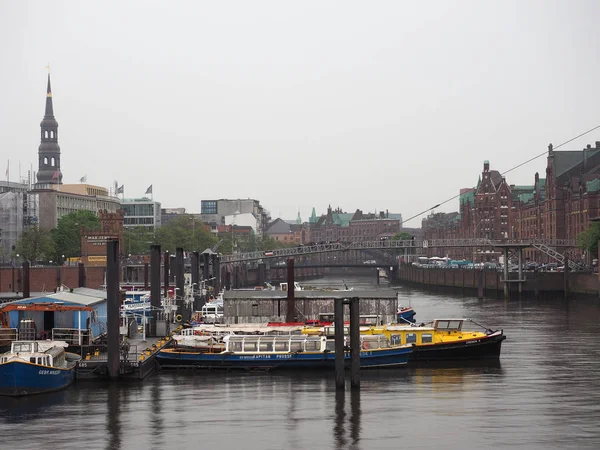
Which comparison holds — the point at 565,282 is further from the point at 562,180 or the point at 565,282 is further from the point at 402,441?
the point at 402,441

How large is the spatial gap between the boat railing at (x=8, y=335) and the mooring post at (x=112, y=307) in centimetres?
880

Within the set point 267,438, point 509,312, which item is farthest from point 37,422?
point 509,312

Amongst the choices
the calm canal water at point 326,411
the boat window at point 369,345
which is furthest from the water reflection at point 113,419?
the boat window at point 369,345

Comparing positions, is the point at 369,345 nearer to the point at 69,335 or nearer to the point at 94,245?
the point at 69,335

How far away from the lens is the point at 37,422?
44938mm

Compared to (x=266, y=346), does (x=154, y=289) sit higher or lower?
higher

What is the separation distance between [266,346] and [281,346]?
0.99 m

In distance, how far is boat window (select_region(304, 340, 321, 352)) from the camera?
59719mm

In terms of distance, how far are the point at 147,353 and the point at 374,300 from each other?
63.5ft

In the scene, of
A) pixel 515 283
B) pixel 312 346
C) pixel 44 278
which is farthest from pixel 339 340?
pixel 515 283

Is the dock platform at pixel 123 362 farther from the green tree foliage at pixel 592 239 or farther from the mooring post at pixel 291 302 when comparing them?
the green tree foliage at pixel 592 239

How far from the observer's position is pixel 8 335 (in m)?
59.2

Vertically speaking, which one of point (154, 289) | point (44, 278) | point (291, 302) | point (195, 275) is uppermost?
point (195, 275)

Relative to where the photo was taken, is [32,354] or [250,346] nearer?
[32,354]
